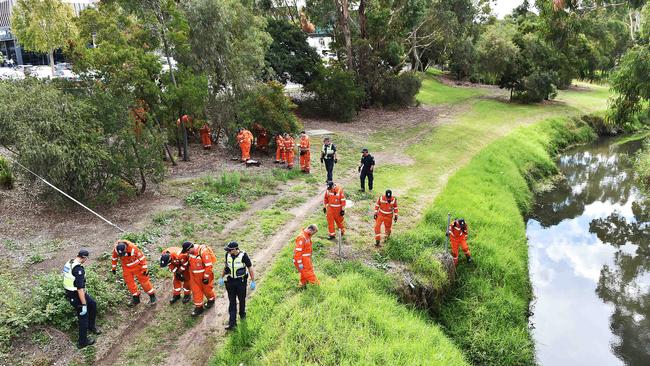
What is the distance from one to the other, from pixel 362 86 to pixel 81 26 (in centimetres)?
1980

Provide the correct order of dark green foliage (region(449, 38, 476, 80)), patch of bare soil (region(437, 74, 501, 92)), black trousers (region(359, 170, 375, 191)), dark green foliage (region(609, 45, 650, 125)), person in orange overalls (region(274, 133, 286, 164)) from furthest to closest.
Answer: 1. patch of bare soil (region(437, 74, 501, 92))
2. dark green foliage (region(449, 38, 476, 80))
3. person in orange overalls (region(274, 133, 286, 164))
4. dark green foliage (region(609, 45, 650, 125))
5. black trousers (region(359, 170, 375, 191))

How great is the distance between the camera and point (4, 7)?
211 ft

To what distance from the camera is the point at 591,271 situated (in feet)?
52.5

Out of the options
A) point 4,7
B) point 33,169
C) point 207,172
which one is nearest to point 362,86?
point 207,172

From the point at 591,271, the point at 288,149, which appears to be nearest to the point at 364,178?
the point at 288,149

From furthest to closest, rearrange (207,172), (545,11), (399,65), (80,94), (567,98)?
(567,98) → (399,65) → (545,11) → (207,172) → (80,94)

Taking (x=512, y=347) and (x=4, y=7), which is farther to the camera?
(x=4, y=7)

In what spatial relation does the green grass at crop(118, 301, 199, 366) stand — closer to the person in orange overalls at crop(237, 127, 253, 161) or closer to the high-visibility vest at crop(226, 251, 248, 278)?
the high-visibility vest at crop(226, 251, 248, 278)

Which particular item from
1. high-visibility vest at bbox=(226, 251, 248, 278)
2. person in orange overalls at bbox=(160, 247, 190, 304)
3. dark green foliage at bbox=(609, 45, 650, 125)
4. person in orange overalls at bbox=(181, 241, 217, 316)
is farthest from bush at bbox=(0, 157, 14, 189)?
dark green foliage at bbox=(609, 45, 650, 125)

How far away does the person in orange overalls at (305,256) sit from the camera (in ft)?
33.5

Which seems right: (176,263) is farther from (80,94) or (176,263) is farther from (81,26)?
(81,26)

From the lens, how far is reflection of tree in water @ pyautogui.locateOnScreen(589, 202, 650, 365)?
12.1 metres

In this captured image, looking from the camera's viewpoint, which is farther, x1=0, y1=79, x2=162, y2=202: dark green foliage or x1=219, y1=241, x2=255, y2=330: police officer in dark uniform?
x1=0, y1=79, x2=162, y2=202: dark green foliage

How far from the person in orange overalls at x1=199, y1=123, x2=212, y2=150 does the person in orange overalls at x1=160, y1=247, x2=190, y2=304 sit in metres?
13.5
